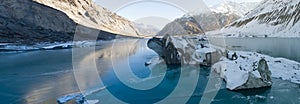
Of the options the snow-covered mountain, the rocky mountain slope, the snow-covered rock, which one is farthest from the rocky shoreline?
the rocky mountain slope

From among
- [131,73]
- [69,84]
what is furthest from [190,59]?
[69,84]

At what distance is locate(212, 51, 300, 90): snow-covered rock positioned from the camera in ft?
52.4

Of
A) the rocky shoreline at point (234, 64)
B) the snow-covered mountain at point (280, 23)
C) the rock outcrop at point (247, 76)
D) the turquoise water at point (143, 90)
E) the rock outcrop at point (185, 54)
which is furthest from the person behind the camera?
the snow-covered mountain at point (280, 23)

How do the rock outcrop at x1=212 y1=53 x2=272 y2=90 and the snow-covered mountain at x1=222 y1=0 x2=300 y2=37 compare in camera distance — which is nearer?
the rock outcrop at x1=212 y1=53 x2=272 y2=90

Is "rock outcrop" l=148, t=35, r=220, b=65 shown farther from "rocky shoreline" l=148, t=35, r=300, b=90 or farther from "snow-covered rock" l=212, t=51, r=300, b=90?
"snow-covered rock" l=212, t=51, r=300, b=90

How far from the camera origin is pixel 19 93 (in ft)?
53.1

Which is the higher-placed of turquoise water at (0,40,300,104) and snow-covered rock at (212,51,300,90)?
snow-covered rock at (212,51,300,90)

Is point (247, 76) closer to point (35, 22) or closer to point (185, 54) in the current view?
point (185, 54)

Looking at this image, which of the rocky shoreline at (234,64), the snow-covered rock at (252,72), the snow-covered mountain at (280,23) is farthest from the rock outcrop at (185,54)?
the snow-covered mountain at (280,23)

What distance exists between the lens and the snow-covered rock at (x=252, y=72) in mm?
15984

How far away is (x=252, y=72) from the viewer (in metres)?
16.7

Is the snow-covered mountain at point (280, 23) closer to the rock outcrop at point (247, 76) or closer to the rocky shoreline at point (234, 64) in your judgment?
the rocky shoreline at point (234, 64)

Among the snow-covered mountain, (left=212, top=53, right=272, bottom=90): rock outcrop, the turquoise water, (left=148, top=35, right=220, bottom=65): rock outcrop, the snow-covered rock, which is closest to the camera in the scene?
the turquoise water

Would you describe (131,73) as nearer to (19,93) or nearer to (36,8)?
(19,93)
